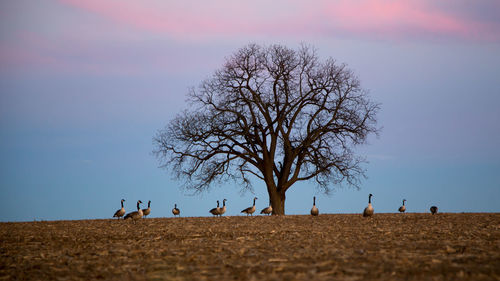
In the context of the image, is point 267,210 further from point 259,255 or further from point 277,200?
point 259,255

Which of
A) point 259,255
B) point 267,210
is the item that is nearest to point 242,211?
point 267,210

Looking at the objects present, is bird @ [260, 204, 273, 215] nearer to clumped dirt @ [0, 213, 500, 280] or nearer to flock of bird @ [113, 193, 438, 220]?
flock of bird @ [113, 193, 438, 220]

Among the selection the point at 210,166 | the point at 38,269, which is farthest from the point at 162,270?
the point at 210,166

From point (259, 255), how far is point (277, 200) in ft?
68.8

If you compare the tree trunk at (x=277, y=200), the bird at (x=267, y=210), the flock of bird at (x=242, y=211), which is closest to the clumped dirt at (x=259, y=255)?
the flock of bird at (x=242, y=211)

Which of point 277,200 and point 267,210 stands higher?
point 277,200

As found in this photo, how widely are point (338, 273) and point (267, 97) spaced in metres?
24.7

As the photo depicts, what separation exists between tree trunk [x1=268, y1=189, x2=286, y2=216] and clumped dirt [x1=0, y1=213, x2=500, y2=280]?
14.2m

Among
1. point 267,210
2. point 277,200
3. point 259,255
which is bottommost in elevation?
point 259,255

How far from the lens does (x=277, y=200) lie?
32.5 meters

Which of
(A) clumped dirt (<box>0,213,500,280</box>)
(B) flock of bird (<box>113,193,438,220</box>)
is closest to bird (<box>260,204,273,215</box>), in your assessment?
(B) flock of bird (<box>113,193,438,220</box>)

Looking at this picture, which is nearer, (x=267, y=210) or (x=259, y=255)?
(x=259, y=255)

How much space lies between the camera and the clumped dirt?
9.32 m

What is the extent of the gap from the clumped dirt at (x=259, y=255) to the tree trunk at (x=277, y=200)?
14.2m
